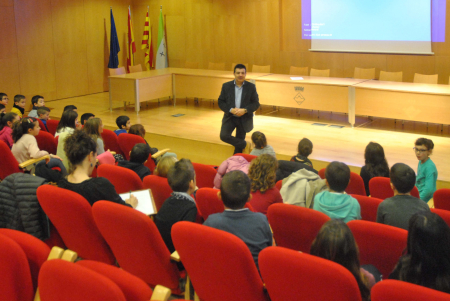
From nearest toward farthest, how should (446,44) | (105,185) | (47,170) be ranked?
(105,185) → (47,170) → (446,44)

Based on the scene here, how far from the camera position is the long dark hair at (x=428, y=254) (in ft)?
5.72

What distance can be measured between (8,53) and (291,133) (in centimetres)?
665

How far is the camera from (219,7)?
36.8ft

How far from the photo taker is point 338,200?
2.77 metres

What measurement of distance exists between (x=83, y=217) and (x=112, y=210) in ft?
1.07

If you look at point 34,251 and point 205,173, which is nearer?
point 34,251

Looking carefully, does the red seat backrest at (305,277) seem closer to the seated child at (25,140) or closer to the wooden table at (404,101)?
the seated child at (25,140)

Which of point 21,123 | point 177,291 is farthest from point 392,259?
point 21,123

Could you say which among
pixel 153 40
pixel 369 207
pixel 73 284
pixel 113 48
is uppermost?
pixel 153 40

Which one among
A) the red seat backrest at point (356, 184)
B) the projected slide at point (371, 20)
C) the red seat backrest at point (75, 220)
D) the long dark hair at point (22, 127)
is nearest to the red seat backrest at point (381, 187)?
the red seat backrest at point (356, 184)

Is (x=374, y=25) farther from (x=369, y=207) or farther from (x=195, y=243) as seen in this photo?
(x=195, y=243)

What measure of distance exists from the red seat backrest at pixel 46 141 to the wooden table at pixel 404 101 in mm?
5030

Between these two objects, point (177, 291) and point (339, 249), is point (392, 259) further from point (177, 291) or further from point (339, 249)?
point (177, 291)

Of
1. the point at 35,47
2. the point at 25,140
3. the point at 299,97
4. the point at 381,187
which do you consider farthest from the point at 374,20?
the point at 35,47
